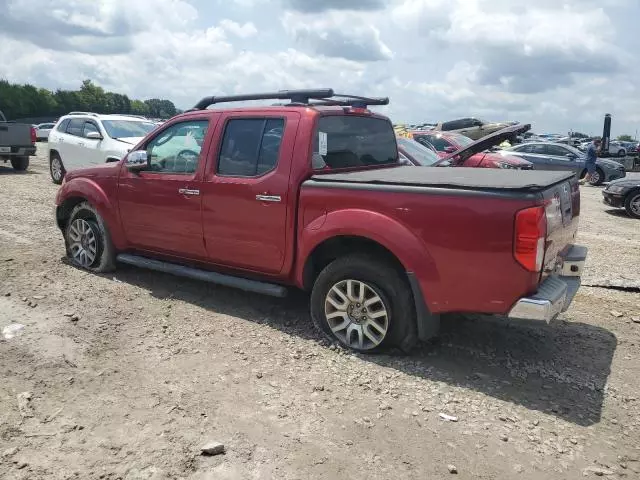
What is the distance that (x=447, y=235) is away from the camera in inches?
142

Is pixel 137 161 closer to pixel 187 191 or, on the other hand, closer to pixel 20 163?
pixel 187 191

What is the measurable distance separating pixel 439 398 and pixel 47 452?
2348 mm

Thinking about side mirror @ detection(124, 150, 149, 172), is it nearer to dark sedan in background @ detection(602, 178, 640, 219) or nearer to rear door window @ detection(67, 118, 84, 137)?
rear door window @ detection(67, 118, 84, 137)

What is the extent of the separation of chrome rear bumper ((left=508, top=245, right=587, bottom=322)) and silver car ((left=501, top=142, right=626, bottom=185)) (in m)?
15.1

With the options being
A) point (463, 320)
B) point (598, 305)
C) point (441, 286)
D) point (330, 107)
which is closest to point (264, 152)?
point (330, 107)

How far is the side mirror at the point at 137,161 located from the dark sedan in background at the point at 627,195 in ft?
34.8

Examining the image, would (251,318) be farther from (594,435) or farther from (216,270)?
(594,435)

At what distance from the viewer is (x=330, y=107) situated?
15.6ft

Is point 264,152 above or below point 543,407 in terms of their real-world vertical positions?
above

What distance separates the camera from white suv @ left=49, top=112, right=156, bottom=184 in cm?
1132

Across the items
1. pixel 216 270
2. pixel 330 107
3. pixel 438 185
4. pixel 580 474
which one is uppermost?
→ pixel 330 107

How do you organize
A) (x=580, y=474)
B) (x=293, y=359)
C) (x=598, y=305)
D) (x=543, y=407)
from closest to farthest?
1. (x=580, y=474)
2. (x=543, y=407)
3. (x=293, y=359)
4. (x=598, y=305)

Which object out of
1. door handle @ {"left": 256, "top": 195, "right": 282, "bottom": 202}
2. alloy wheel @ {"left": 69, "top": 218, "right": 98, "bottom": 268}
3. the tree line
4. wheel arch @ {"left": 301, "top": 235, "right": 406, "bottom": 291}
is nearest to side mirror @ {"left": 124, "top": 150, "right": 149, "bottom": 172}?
alloy wheel @ {"left": 69, "top": 218, "right": 98, "bottom": 268}

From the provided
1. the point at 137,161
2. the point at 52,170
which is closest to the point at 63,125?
the point at 52,170
